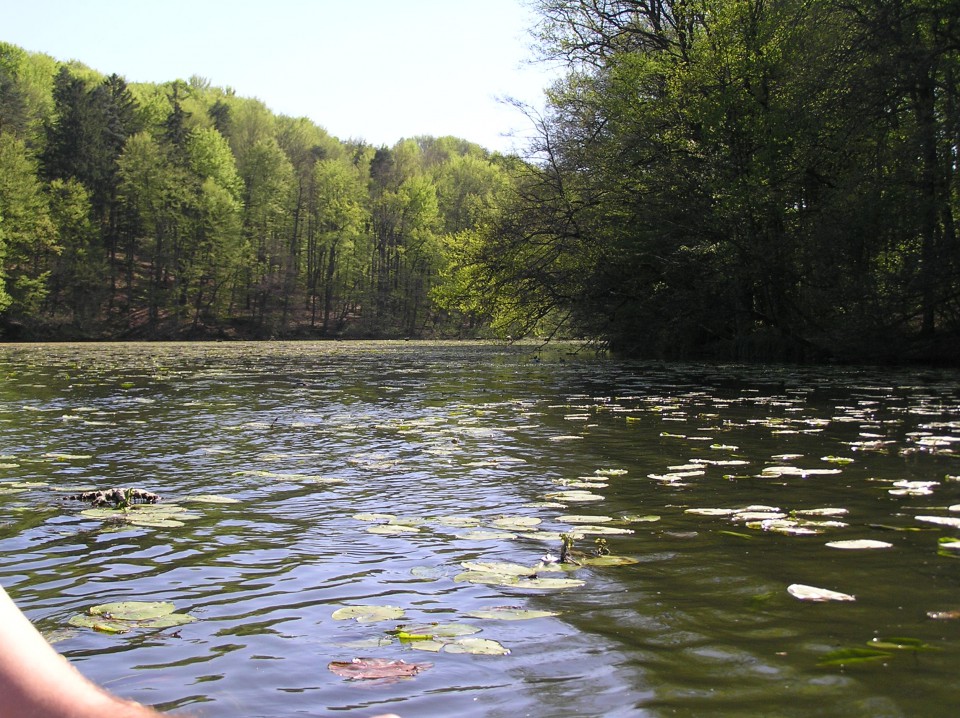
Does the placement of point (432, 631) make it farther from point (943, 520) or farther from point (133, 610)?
point (943, 520)

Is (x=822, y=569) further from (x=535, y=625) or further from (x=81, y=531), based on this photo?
(x=81, y=531)

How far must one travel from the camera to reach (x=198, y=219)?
59500mm

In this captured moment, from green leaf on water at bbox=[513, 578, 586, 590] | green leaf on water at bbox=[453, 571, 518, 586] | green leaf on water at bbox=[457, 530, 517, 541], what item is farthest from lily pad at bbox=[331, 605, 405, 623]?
green leaf on water at bbox=[457, 530, 517, 541]

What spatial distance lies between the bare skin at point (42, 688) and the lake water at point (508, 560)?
1.42 metres

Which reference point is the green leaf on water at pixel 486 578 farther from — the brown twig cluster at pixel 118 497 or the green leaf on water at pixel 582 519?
the brown twig cluster at pixel 118 497

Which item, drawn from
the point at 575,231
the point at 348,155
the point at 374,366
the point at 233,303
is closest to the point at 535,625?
the point at 374,366

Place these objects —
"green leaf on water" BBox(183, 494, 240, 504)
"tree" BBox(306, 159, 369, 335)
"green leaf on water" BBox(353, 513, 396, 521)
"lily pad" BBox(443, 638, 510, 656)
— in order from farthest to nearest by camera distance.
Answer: "tree" BBox(306, 159, 369, 335)
"green leaf on water" BBox(183, 494, 240, 504)
"green leaf on water" BBox(353, 513, 396, 521)
"lily pad" BBox(443, 638, 510, 656)

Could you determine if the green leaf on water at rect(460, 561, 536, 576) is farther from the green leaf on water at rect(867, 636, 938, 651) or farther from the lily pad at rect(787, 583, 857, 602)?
the green leaf on water at rect(867, 636, 938, 651)

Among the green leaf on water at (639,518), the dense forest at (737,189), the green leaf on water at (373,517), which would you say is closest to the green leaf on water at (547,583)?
the green leaf on water at (639,518)

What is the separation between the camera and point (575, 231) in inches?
893

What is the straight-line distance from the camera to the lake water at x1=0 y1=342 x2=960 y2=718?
2309 millimetres

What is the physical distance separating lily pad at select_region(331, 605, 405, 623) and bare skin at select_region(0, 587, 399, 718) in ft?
7.01

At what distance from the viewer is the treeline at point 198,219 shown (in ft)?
174

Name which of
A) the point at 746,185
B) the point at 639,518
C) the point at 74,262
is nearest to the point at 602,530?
the point at 639,518
